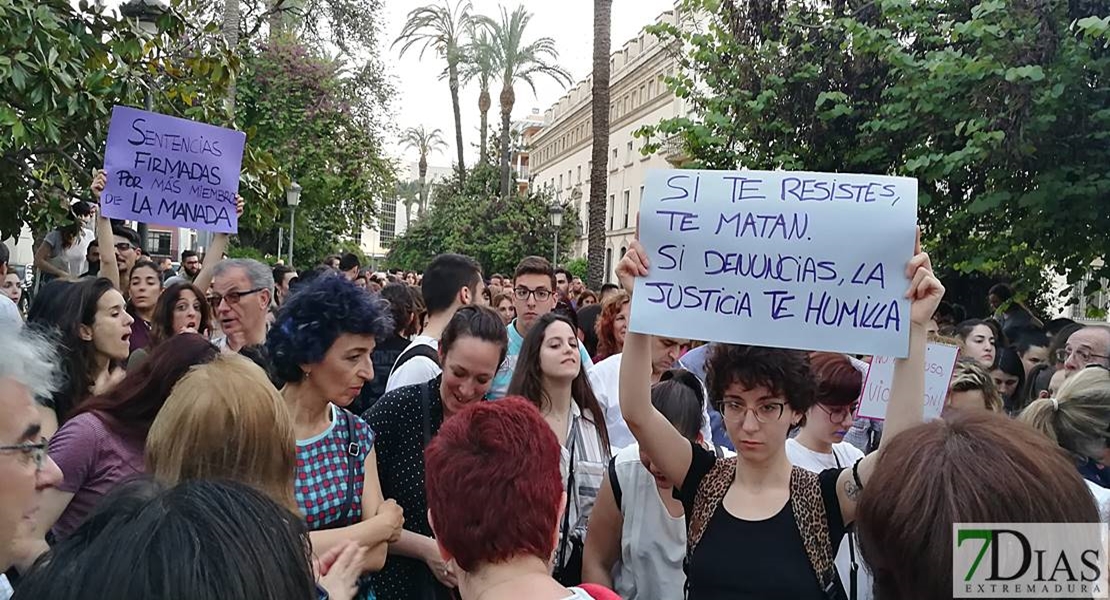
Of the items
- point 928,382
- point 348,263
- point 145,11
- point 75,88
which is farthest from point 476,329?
point 348,263

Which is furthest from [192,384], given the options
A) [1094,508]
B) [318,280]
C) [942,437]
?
[1094,508]

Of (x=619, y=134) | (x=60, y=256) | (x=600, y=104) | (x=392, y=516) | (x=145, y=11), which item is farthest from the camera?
(x=619, y=134)

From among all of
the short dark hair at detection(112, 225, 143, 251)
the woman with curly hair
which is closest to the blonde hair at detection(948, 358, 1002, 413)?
the woman with curly hair

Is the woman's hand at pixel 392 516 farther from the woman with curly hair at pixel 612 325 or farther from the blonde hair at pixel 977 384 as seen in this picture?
the woman with curly hair at pixel 612 325

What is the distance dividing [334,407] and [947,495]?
219 centimetres

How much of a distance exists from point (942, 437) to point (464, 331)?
8.00 ft

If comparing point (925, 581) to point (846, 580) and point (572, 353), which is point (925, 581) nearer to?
point (846, 580)

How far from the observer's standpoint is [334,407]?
3.25 meters

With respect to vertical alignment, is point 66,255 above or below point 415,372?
above

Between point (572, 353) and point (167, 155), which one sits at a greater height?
point (167, 155)

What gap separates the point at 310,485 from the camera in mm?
A: 2926

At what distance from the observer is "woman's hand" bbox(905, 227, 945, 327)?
2.62 metres

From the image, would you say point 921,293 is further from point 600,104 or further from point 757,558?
point 600,104

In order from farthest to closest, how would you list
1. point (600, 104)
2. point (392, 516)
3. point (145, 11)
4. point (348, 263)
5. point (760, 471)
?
point (600, 104), point (348, 263), point (145, 11), point (392, 516), point (760, 471)
